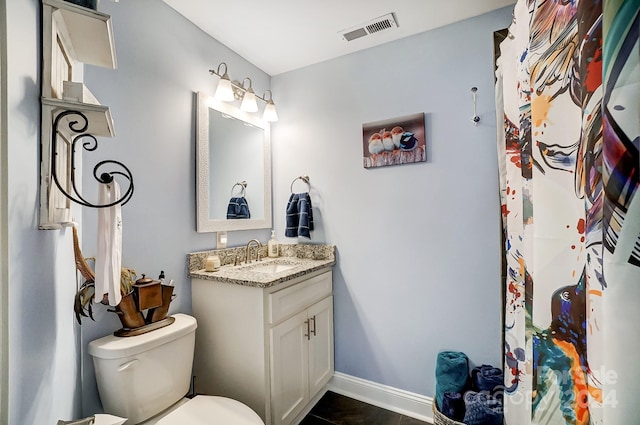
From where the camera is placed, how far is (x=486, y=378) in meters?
1.57

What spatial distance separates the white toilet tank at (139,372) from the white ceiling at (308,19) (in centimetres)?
180

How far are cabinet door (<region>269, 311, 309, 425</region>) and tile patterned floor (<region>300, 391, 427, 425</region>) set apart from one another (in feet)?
0.51

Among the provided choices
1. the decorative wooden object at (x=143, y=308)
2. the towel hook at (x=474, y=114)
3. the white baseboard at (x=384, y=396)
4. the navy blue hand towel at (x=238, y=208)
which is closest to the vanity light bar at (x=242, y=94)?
the navy blue hand towel at (x=238, y=208)

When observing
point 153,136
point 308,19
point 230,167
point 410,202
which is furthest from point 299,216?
point 308,19

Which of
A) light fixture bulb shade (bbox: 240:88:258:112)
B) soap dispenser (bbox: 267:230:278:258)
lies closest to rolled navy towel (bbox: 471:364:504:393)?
soap dispenser (bbox: 267:230:278:258)

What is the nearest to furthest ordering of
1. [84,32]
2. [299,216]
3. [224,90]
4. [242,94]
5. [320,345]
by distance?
[84,32], [224,90], [320,345], [242,94], [299,216]

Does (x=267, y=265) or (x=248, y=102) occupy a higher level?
(x=248, y=102)

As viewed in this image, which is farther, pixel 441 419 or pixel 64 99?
pixel 441 419

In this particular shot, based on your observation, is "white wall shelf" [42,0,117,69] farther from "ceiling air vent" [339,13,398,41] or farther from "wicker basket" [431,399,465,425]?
"wicker basket" [431,399,465,425]

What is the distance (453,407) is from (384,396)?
54cm

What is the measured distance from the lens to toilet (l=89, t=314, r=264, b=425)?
1153 millimetres

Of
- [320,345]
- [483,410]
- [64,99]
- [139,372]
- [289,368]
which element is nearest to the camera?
[64,99]

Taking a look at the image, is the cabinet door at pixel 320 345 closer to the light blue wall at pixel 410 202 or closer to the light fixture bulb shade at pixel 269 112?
the light blue wall at pixel 410 202

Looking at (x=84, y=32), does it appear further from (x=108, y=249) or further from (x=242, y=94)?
(x=242, y=94)
